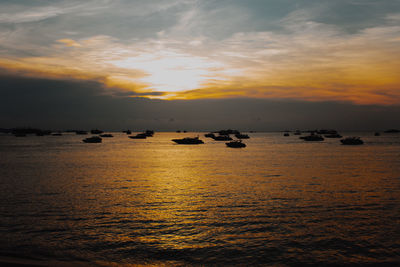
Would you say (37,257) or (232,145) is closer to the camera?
(37,257)

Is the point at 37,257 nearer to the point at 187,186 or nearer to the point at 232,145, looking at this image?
the point at 187,186

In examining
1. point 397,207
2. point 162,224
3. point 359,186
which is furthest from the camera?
point 359,186

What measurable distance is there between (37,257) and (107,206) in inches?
320

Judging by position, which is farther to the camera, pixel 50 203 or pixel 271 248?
pixel 50 203

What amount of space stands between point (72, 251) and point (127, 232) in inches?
110

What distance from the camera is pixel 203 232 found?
13.8 meters

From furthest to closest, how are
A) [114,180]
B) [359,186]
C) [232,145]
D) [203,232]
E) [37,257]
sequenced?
[232,145] < [114,180] < [359,186] < [203,232] < [37,257]

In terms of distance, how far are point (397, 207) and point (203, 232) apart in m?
13.3

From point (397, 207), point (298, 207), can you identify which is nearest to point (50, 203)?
point (298, 207)

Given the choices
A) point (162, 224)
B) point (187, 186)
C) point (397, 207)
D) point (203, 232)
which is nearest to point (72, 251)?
point (162, 224)

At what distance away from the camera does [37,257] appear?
10820 mm

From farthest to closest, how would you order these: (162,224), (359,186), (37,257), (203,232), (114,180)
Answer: (114,180) → (359,186) → (162,224) → (203,232) → (37,257)

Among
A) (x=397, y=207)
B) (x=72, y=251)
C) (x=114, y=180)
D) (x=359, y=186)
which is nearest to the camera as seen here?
(x=72, y=251)

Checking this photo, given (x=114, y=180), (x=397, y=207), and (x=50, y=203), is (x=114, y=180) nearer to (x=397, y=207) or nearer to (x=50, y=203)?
(x=50, y=203)
